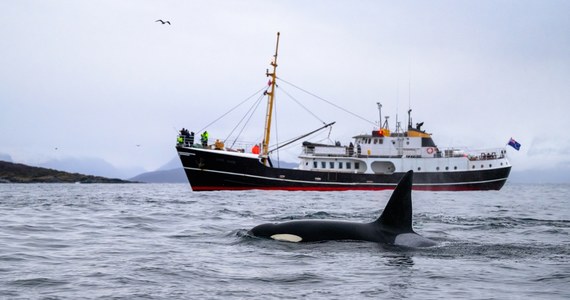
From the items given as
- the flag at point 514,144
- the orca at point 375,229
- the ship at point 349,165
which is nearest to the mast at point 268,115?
the ship at point 349,165

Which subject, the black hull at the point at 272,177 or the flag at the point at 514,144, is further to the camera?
the flag at the point at 514,144

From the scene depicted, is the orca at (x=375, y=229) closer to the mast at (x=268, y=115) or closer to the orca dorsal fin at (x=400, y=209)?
the orca dorsal fin at (x=400, y=209)

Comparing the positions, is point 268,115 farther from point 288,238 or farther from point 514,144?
point 288,238

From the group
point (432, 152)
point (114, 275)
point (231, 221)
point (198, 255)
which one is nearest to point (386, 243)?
point (198, 255)

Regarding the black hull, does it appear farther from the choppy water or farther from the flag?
the choppy water

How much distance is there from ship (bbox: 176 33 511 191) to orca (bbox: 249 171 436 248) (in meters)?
42.0

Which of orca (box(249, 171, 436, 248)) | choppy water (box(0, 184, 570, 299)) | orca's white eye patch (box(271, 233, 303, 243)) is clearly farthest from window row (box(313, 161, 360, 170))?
orca's white eye patch (box(271, 233, 303, 243))

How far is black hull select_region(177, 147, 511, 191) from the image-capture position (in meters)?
54.3

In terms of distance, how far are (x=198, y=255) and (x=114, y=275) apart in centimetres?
228

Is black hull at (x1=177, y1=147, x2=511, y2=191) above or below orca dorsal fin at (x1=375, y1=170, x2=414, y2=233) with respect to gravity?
above

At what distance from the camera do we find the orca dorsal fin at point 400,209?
38.5ft

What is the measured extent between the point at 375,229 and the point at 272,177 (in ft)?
144

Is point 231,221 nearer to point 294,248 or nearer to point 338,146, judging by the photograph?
point 294,248

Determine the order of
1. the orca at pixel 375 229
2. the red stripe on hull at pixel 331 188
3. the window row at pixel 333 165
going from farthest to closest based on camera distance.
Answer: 1. the window row at pixel 333 165
2. the red stripe on hull at pixel 331 188
3. the orca at pixel 375 229
